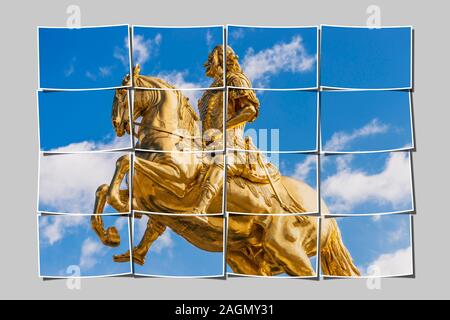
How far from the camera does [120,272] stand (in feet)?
90.9

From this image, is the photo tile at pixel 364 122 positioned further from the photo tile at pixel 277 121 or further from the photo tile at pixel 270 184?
the photo tile at pixel 270 184

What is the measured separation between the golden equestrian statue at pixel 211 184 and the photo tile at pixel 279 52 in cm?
13

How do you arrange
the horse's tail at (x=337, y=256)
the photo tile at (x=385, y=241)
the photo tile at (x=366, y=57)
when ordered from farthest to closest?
the horse's tail at (x=337, y=256), the photo tile at (x=385, y=241), the photo tile at (x=366, y=57)

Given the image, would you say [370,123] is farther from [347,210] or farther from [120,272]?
[120,272]

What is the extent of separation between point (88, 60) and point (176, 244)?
1.71 meters

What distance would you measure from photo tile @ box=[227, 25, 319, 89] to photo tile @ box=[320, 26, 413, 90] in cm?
10

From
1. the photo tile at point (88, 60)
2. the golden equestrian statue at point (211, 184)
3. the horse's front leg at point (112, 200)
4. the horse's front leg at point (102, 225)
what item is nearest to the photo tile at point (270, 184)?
the golden equestrian statue at point (211, 184)

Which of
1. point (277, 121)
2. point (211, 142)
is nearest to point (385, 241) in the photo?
point (277, 121)

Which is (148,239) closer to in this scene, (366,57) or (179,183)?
(179,183)

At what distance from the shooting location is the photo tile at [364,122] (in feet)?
90.6

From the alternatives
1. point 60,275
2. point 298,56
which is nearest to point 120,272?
point 60,275

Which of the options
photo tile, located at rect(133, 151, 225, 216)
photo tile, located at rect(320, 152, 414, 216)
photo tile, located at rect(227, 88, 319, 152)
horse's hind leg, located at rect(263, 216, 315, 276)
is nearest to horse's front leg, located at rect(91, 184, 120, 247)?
photo tile, located at rect(133, 151, 225, 216)

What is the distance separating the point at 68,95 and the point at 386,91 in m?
2.66
